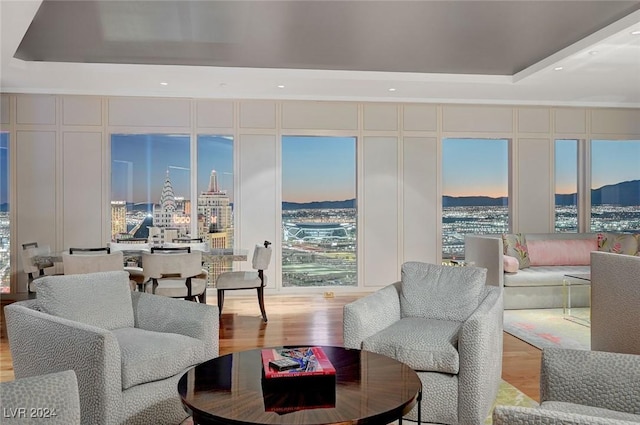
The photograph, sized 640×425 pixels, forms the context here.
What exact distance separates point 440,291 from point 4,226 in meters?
5.70

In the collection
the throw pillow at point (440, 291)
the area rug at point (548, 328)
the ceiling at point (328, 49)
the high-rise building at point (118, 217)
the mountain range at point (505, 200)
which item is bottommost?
the area rug at point (548, 328)

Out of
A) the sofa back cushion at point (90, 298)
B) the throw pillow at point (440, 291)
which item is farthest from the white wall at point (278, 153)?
the sofa back cushion at point (90, 298)

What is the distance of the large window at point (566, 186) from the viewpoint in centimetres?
741

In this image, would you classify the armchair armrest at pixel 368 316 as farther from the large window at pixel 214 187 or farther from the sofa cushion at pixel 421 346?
the large window at pixel 214 187

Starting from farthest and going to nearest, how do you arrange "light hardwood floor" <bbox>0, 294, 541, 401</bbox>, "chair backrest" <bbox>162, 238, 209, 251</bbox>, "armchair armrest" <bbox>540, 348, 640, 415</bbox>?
"chair backrest" <bbox>162, 238, 209, 251</bbox> < "light hardwood floor" <bbox>0, 294, 541, 401</bbox> < "armchair armrest" <bbox>540, 348, 640, 415</bbox>

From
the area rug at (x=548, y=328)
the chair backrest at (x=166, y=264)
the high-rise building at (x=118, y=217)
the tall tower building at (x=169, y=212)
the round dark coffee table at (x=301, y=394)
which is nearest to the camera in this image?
the round dark coffee table at (x=301, y=394)

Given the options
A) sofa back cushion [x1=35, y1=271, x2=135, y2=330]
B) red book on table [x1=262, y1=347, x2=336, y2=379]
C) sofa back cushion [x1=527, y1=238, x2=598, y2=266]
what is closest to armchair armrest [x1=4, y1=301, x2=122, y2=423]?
sofa back cushion [x1=35, y1=271, x2=135, y2=330]

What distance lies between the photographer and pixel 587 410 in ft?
5.88

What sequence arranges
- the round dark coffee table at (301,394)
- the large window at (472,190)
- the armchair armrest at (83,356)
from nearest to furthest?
1. the round dark coffee table at (301,394)
2. the armchair armrest at (83,356)
3. the large window at (472,190)

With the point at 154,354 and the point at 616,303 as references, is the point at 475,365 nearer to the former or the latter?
the point at 616,303

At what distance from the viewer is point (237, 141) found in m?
6.70

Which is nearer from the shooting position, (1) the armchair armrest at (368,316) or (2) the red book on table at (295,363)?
(2) the red book on table at (295,363)

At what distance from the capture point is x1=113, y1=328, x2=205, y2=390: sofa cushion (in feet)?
7.89

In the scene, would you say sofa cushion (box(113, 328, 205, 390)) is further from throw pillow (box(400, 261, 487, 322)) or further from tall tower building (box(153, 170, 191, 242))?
tall tower building (box(153, 170, 191, 242))
